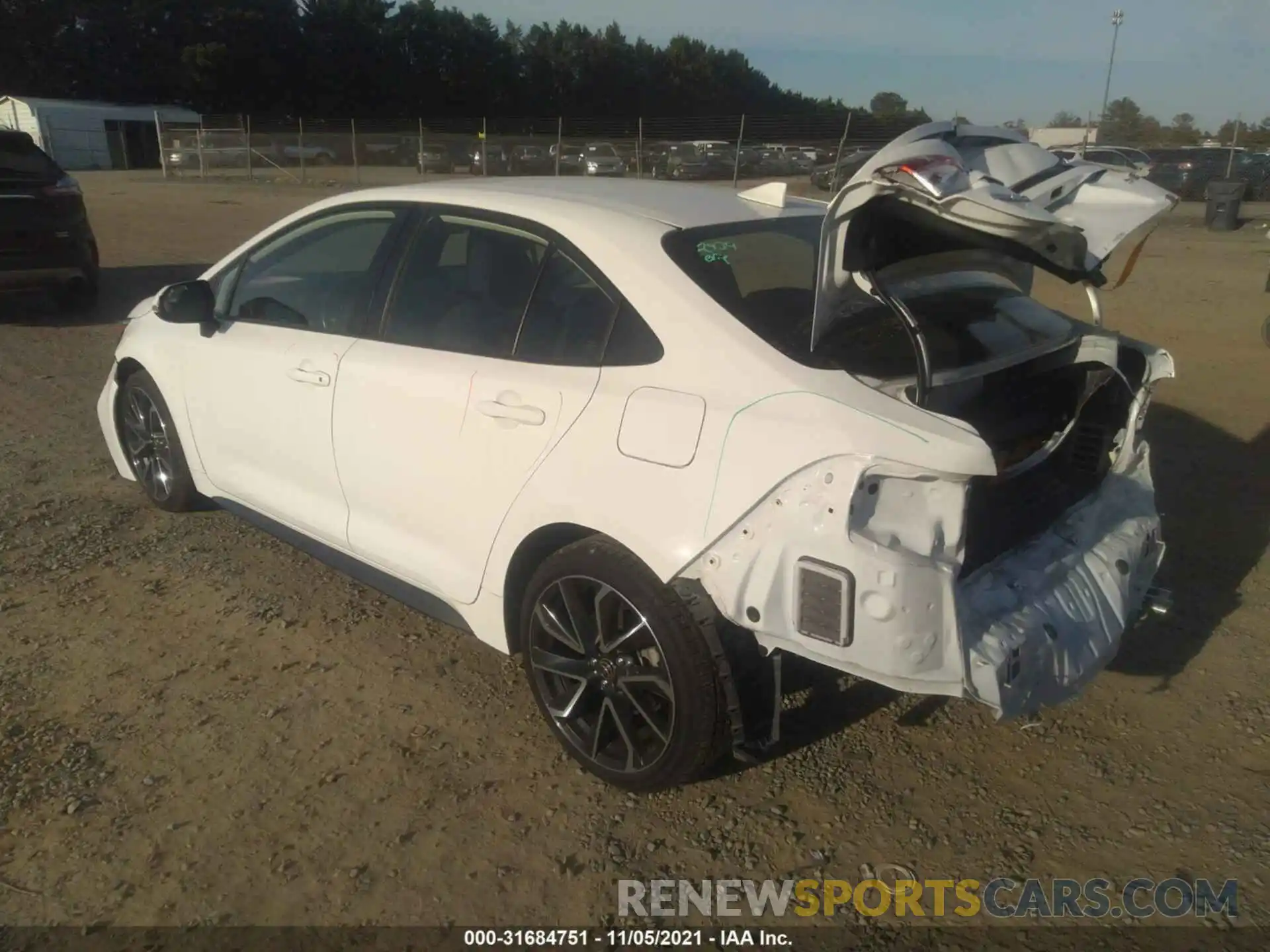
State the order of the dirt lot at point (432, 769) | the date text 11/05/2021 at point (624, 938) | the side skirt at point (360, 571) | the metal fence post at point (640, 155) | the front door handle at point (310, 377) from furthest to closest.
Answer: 1. the metal fence post at point (640, 155)
2. the front door handle at point (310, 377)
3. the side skirt at point (360, 571)
4. the dirt lot at point (432, 769)
5. the date text 11/05/2021 at point (624, 938)

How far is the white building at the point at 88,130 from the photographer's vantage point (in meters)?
45.1

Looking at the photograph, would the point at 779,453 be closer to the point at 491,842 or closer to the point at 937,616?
the point at 937,616

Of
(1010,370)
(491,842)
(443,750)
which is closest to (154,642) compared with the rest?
(443,750)

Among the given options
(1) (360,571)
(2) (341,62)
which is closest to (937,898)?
(1) (360,571)

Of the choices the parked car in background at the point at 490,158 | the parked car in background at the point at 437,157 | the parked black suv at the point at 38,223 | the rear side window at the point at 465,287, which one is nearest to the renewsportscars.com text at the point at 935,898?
the rear side window at the point at 465,287

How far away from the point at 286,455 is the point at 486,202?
134 cm

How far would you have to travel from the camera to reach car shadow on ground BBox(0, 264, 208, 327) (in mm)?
9969

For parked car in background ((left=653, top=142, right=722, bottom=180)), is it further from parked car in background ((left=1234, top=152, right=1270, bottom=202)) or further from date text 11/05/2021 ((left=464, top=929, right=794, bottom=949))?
date text 11/05/2021 ((left=464, top=929, right=794, bottom=949))

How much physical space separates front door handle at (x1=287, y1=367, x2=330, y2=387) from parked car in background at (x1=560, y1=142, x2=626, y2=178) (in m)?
26.4

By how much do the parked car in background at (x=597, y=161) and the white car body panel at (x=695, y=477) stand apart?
2669 centimetres

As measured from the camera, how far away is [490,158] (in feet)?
108

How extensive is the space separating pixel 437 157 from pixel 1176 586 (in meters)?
32.4

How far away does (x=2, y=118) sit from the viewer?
47.1m

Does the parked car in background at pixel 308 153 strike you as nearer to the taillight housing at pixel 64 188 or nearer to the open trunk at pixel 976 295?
the taillight housing at pixel 64 188
